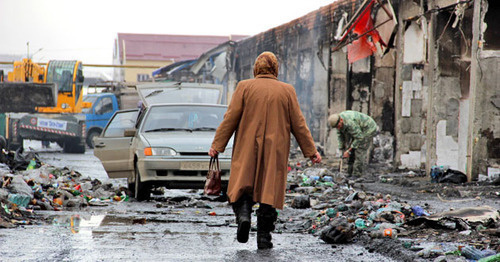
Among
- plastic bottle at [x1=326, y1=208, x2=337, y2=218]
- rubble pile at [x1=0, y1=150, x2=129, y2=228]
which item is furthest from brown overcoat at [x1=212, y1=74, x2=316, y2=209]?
rubble pile at [x1=0, y1=150, x2=129, y2=228]

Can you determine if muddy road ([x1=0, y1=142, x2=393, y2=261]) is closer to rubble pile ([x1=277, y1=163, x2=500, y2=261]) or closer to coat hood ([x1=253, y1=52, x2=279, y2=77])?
rubble pile ([x1=277, y1=163, x2=500, y2=261])

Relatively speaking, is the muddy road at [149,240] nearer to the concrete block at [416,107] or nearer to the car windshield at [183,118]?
the car windshield at [183,118]

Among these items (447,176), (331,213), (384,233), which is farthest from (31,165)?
(384,233)

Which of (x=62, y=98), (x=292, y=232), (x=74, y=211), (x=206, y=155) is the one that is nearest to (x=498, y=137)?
(x=206, y=155)

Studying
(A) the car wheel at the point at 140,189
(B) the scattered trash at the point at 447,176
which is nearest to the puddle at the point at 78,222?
(A) the car wheel at the point at 140,189

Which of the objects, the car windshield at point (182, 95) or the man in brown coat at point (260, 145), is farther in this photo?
the car windshield at point (182, 95)

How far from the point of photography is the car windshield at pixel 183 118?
11602 millimetres

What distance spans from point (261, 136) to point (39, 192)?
4.64 m

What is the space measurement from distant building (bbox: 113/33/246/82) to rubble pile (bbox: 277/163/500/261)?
64437 mm

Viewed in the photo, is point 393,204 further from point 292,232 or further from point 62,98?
point 62,98

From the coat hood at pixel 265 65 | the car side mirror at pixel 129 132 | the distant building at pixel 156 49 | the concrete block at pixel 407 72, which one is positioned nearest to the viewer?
the coat hood at pixel 265 65

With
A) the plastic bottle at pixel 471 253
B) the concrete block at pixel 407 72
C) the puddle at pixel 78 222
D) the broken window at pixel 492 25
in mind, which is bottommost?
the puddle at pixel 78 222

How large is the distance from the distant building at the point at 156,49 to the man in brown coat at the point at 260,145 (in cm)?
6634

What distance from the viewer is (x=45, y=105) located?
22.0 meters
